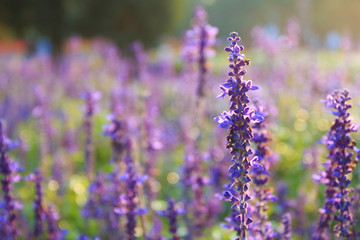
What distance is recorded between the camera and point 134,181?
2730 millimetres

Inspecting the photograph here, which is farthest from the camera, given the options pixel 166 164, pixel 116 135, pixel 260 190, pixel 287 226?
pixel 166 164

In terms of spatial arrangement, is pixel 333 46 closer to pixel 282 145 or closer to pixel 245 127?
pixel 282 145

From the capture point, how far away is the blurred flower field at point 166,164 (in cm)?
279

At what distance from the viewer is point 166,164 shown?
7535 millimetres

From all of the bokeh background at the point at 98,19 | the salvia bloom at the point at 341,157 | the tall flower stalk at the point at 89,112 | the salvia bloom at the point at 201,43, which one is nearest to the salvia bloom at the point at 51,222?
the tall flower stalk at the point at 89,112

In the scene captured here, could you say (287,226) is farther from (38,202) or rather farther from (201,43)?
(201,43)

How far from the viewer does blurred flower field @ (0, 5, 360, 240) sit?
2.79 meters

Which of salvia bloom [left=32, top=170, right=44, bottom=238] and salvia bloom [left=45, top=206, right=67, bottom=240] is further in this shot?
salvia bloom [left=45, top=206, right=67, bottom=240]

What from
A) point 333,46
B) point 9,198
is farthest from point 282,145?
point 333,46

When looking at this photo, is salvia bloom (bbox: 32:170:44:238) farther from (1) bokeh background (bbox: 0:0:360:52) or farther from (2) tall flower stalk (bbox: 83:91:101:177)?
(1) bokeh background (bbox: 0:0:360:52)

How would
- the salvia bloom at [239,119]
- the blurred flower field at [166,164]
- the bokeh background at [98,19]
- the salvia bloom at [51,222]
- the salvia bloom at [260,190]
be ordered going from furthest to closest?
the bokeh background at [98,19], the salvia bloom at [51,222], the blurred flower field at [166,164], the salvia bloom at [260,190], the salvia bloom at [239,119]

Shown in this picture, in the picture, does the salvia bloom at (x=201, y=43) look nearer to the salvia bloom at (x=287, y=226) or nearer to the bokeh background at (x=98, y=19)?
the salvia bloom at (x=287, y=226)

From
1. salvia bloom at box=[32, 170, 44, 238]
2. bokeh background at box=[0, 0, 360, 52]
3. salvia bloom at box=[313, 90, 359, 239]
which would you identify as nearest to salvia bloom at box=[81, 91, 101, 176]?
salvia bloom at box=[32, 170, 44, 238]

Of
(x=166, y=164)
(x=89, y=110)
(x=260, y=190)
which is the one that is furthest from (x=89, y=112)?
(x=166, y=164)
